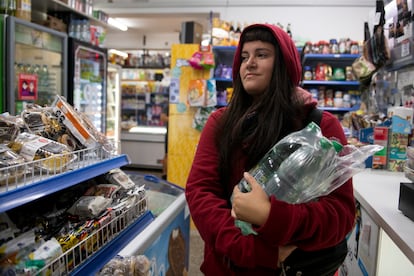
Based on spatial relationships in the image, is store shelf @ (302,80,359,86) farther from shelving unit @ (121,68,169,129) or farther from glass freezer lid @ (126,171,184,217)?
shelving unit @ (121,68,169,129)

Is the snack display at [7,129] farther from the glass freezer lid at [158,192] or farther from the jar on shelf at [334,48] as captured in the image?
the jar on shelf at [334,48]

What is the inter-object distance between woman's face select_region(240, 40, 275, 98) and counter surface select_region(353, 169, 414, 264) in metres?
0.68

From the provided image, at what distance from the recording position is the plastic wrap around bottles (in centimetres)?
98

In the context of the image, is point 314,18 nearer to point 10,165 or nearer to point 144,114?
point 144,114

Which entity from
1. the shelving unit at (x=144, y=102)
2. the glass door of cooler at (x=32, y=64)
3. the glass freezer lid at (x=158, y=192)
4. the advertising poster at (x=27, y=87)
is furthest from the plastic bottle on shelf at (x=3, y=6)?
the shelving unit at (x=144, y=102)

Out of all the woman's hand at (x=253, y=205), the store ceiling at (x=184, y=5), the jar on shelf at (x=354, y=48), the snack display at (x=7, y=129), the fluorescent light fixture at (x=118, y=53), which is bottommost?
the woman's hand at (x=253, y=205)

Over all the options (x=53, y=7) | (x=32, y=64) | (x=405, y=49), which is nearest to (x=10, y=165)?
(x=405, y=49)

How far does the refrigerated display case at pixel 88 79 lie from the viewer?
14.7 feet

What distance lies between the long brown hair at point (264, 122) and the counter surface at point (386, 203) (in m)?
0.52

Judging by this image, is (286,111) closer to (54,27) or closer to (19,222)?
(19,222)

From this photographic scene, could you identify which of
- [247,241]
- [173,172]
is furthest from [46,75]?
[247,241]

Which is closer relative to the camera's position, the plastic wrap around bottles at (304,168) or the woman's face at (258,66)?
the plastic wrap around bottles at (304,168)

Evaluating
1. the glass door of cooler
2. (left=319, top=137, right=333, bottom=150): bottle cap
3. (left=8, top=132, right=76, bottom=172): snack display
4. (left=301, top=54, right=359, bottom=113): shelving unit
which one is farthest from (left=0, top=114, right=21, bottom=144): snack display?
(left=301, top=54, right=359, bottom=113): shelving unit

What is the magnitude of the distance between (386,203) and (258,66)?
0.91 m
